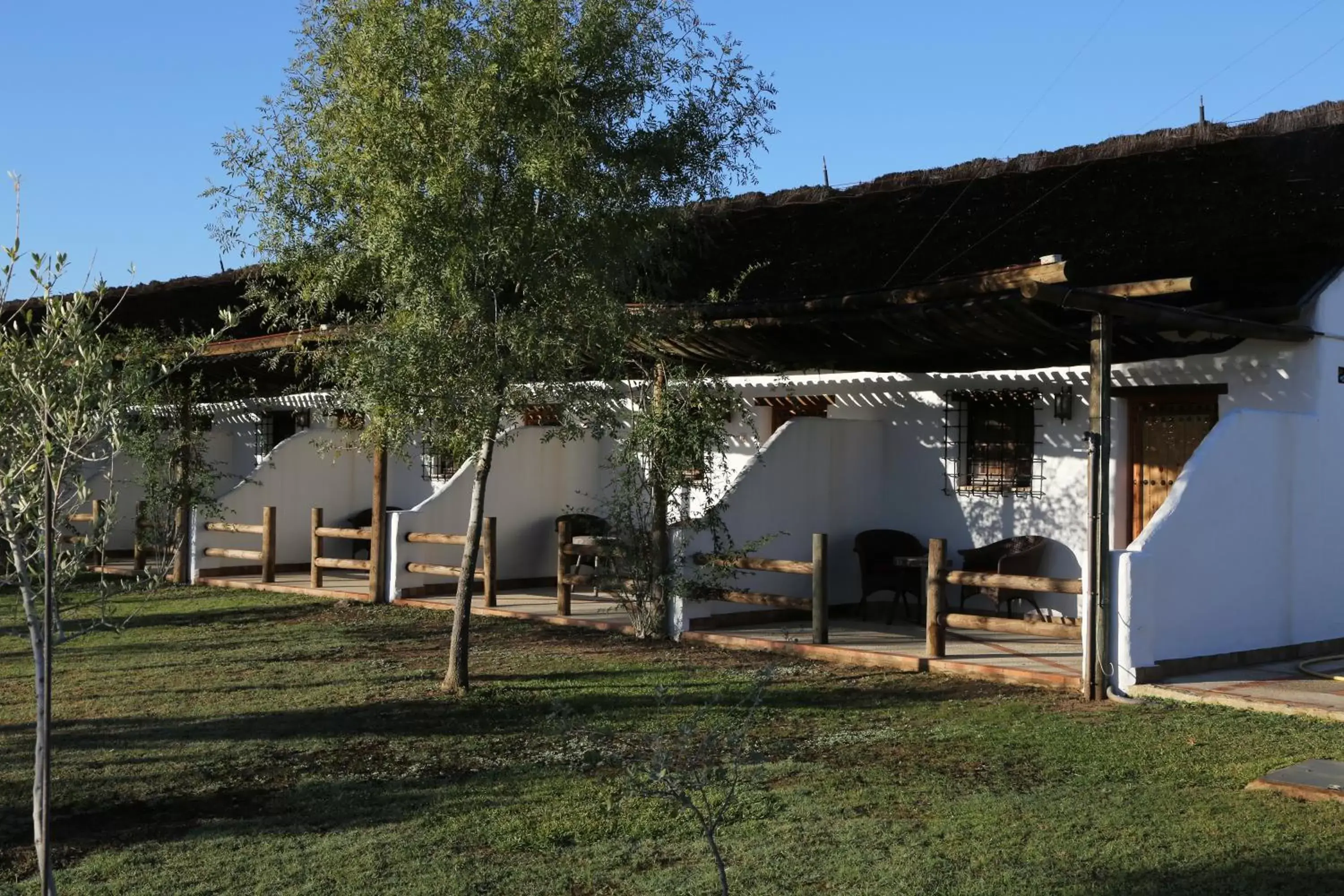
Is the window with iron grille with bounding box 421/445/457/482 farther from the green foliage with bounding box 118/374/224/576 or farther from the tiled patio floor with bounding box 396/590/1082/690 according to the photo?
the tiled patio floor with bounding box 396/590/1082/690

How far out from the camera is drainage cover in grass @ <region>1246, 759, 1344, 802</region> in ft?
19.8

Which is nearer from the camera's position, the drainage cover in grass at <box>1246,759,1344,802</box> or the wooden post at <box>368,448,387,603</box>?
the drainage cover in grass at <box>1246,759,1344,802</box>

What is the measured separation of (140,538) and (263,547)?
1.93m

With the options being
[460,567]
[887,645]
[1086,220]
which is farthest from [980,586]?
[460,567]

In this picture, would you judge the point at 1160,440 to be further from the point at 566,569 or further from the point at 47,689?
the point at 47,689

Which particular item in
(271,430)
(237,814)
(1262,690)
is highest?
(271,430)

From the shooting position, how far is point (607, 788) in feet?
21.9

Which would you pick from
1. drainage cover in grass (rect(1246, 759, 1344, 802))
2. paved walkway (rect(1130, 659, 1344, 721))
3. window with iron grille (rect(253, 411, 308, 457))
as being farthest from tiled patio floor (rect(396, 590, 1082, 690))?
window with iron grille (rect(253, 411, 308, 457))

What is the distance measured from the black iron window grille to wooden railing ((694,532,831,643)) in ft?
7.34

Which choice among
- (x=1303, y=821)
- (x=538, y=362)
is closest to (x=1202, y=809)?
(x=1303, y=821)

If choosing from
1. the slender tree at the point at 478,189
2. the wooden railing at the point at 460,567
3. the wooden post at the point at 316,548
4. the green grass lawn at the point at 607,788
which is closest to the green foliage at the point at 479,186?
the slender tree at the point at 478,189

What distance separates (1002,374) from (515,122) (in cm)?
551

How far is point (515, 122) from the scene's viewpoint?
8.60 m

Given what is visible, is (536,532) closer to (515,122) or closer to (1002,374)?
(1002,374)
